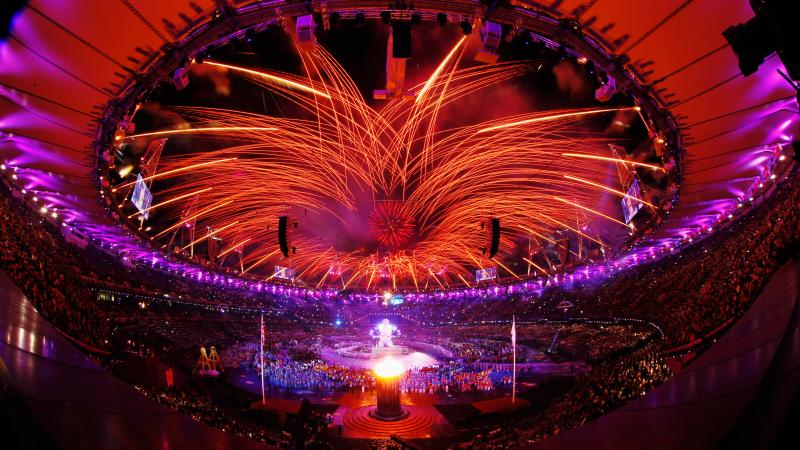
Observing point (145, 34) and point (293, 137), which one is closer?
point (145, 34)

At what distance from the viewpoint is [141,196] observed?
580 inches

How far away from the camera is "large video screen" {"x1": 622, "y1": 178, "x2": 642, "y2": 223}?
1416 cm

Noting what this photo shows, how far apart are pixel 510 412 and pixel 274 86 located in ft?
44.9

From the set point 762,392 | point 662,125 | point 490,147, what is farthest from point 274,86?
point 762,392

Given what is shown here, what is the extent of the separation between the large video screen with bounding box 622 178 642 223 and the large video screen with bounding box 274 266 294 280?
33045mm

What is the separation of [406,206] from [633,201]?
34.2 ft

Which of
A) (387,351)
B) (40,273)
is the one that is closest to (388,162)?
(40,273)

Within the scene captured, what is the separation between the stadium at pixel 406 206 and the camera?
538 centimetres

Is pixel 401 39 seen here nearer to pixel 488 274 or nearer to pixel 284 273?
pixel 488 274

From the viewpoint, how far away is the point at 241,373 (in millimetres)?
21688

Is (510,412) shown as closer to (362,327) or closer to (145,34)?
(145,34)

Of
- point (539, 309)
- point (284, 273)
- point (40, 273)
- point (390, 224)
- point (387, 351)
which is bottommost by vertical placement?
point (387, 351)

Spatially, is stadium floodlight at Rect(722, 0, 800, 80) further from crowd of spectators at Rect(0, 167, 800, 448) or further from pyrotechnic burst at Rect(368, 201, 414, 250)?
pyrotechnic burst at Rect(368, 201, 414, 250)

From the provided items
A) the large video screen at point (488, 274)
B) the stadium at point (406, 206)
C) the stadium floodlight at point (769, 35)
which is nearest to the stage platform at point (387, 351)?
the stadium at point (406, 206)
